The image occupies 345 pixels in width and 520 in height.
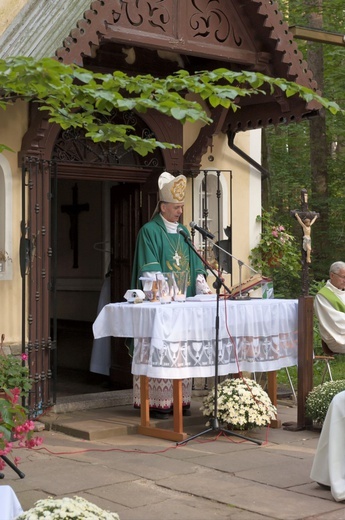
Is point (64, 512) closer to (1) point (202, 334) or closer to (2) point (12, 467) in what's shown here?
(2) point (12, 467)

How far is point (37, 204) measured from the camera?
29.4 feet

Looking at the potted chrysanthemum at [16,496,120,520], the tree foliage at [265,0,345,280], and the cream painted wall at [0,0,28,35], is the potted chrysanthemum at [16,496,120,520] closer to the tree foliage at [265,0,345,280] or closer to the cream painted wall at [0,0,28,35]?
the cream painted wall at [0,0,28,35]

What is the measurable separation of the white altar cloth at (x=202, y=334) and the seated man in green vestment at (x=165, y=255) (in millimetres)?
534

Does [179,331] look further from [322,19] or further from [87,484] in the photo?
[322,19]

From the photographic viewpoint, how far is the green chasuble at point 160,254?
9.15m

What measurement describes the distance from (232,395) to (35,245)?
237 cm

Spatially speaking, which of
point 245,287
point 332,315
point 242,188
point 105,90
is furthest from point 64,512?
point 242,188

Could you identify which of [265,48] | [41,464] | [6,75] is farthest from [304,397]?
[6,75]

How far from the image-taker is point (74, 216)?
45.1 ft

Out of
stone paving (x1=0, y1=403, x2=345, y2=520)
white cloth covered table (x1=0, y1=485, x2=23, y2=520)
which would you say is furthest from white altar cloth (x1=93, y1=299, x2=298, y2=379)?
white cloth covered table (x1=0, y1=485, x2=23, y2=520)

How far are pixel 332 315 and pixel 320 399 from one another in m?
1.08

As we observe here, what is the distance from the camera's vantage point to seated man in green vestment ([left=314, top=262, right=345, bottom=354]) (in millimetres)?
9258

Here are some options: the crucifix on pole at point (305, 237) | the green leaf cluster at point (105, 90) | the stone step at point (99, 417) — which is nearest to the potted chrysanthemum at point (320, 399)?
the crucifix on pole at point (305, 237)

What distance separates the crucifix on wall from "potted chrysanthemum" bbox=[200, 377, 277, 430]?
567cm
